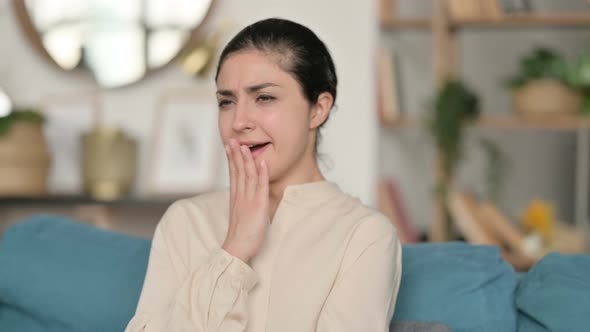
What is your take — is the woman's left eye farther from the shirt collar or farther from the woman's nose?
the shirt collar

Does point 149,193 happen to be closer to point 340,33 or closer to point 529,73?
point 340,33

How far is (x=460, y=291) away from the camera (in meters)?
1.92

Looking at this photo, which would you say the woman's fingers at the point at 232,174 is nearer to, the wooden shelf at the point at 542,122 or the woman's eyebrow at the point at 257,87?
the woman's eyebrow at the point at 257,87

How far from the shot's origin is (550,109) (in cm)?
427

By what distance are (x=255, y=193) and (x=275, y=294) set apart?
0.60 feet

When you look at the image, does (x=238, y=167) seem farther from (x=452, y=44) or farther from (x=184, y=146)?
(x=452, y=44)

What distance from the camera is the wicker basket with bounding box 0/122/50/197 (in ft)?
12.9

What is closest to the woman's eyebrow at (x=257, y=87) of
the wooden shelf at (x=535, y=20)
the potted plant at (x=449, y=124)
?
the potted plant at (x=449, y=124)

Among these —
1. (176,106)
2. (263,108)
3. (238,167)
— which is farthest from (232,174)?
(176,106)

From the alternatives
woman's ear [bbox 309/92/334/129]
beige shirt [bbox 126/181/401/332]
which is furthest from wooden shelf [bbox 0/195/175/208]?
woman's ear [bbox 309/92/334/129]

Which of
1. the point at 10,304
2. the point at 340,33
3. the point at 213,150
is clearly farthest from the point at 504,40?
the point at 10,304

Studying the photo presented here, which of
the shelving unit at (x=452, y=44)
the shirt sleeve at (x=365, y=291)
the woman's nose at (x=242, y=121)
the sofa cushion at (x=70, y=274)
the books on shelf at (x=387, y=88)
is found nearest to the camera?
the shirt sleeve at (x=365, y=291)

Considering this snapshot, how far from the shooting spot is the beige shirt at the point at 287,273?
66.6 inches

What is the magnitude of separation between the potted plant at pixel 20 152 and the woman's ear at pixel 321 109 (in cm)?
234
